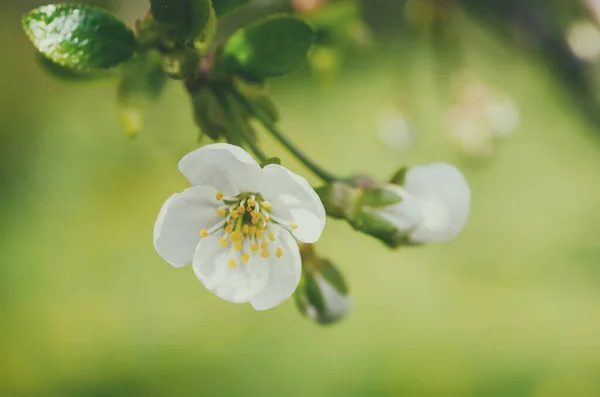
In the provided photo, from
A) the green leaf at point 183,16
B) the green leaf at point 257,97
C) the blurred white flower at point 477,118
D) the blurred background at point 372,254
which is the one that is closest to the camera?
the green leaf at point 183,16

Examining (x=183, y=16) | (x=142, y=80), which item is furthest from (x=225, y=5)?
(x=142, y=80)

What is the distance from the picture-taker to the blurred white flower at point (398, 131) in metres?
1.30

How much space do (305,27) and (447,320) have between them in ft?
3.96

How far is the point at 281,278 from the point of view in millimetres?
443

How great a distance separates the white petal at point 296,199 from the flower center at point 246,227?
2 centimetres

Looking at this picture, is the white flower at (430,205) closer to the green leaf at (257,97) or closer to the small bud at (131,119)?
the green leaf at (257,97)

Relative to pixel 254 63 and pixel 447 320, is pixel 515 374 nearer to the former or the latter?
pixel 447 320

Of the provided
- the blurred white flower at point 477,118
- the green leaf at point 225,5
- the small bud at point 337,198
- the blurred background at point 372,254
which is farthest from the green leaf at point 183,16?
the blurred white flower at point 477,118

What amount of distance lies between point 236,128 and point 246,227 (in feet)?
0.26

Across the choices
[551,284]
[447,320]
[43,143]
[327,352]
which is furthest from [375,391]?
[43,143]

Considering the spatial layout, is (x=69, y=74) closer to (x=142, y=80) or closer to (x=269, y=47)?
(x=142, y=80)

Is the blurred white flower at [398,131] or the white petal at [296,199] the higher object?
the blurred white flower at [398,131]

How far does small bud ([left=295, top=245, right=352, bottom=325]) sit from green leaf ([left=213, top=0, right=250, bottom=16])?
205 mm

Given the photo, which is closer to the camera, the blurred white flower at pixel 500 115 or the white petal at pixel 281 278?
the white petal at pixel 281 278
